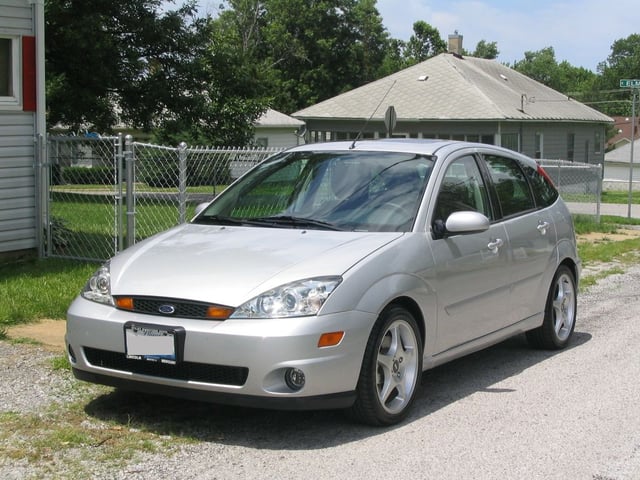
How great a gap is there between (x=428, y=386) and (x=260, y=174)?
1.96 metres

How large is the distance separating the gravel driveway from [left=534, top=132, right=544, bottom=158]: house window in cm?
2767

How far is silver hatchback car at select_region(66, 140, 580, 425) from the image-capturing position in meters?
4.88

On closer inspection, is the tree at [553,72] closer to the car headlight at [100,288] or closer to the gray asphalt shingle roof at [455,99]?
the gray asphalt shingle roof at [455,99]

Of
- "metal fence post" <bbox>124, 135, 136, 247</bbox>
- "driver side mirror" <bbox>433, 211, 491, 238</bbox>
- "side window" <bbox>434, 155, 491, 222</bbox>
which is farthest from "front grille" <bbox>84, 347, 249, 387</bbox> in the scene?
"metal fence post" <bbox>124, 135, 136, 247</bbox>

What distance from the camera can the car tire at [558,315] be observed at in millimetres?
7484

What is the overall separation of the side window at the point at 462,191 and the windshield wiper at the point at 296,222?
2.40 feet

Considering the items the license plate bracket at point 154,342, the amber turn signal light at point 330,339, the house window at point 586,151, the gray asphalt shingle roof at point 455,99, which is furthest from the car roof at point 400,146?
Result: the house window at point 586,151

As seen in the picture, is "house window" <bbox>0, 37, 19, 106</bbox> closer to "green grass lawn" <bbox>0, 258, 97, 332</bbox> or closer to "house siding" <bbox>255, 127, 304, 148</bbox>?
"green grass lawn" <bbox>0, 258, 97, 332</bbox>

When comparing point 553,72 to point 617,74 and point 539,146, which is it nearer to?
point 617,74

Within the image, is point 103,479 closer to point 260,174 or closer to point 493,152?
point 260,174

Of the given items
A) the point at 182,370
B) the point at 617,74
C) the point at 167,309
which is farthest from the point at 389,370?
the point at 617,74

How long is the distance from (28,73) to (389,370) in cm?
772

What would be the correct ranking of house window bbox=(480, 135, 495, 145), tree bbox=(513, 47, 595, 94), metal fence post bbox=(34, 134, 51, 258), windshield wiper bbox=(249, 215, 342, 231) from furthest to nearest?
tree bbox=(513, 47, 595, 94) < house window bbox=(480, 135, 495, 145) < metal fence post bbox=(34, 134, 51, 258) < windshield wiper bbox=(249, 215, 342, 231)

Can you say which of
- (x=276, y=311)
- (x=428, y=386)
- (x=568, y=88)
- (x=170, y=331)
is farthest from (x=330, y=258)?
(x=568, y=88)
